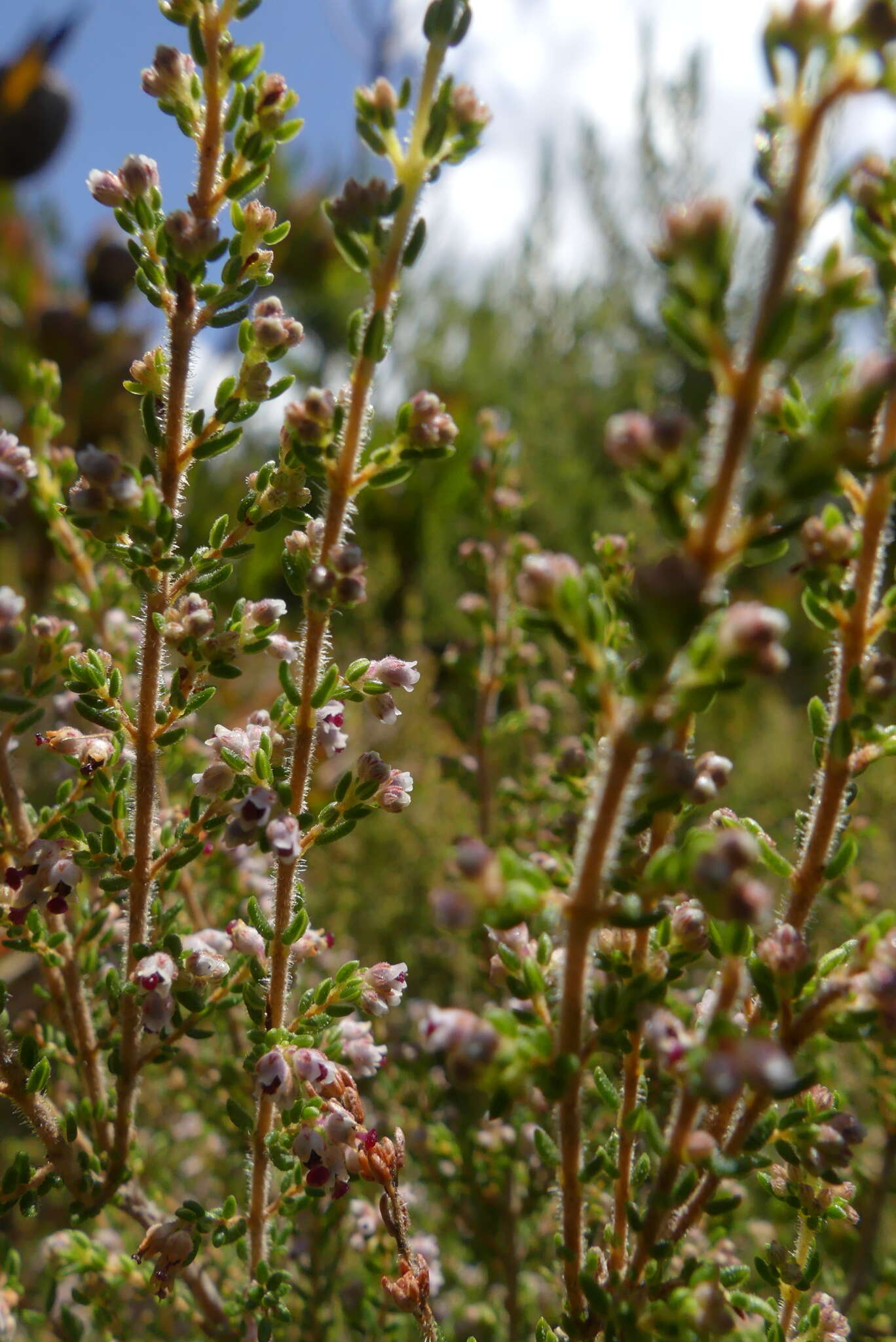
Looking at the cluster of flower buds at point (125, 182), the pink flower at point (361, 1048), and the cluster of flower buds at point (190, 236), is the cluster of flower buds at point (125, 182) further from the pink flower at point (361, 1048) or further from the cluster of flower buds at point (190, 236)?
the pink flower at point (361, 1048)

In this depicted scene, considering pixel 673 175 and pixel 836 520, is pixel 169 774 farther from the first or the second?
pixel 673 175

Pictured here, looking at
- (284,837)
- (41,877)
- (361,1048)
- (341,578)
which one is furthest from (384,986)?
(341,578)

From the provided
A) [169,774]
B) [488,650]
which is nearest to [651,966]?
[169,774]

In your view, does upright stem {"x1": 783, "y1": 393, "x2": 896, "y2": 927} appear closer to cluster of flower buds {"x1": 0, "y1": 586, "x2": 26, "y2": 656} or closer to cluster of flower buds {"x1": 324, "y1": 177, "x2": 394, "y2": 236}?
cluster of flower buds {"x1": 324, "y1": 177, "x2": 394, "y2": 236}

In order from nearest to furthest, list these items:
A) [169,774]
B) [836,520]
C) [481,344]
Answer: [836,520]
[169,774]
[481,344]

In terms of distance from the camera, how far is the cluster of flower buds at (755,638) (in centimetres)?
62

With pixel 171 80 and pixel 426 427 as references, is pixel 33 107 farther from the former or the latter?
pixel 426 427

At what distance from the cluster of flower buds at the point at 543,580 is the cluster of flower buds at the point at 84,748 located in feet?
2.08

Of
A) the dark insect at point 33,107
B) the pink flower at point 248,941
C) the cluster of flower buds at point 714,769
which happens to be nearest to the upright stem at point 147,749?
the pink flower at point 248,941

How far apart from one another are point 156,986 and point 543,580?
70 centimetres

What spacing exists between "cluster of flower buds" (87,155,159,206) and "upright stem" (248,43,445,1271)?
0.37m

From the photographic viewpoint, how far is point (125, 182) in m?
1.05

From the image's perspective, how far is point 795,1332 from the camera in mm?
1118

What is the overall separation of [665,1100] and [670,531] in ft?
4.83
